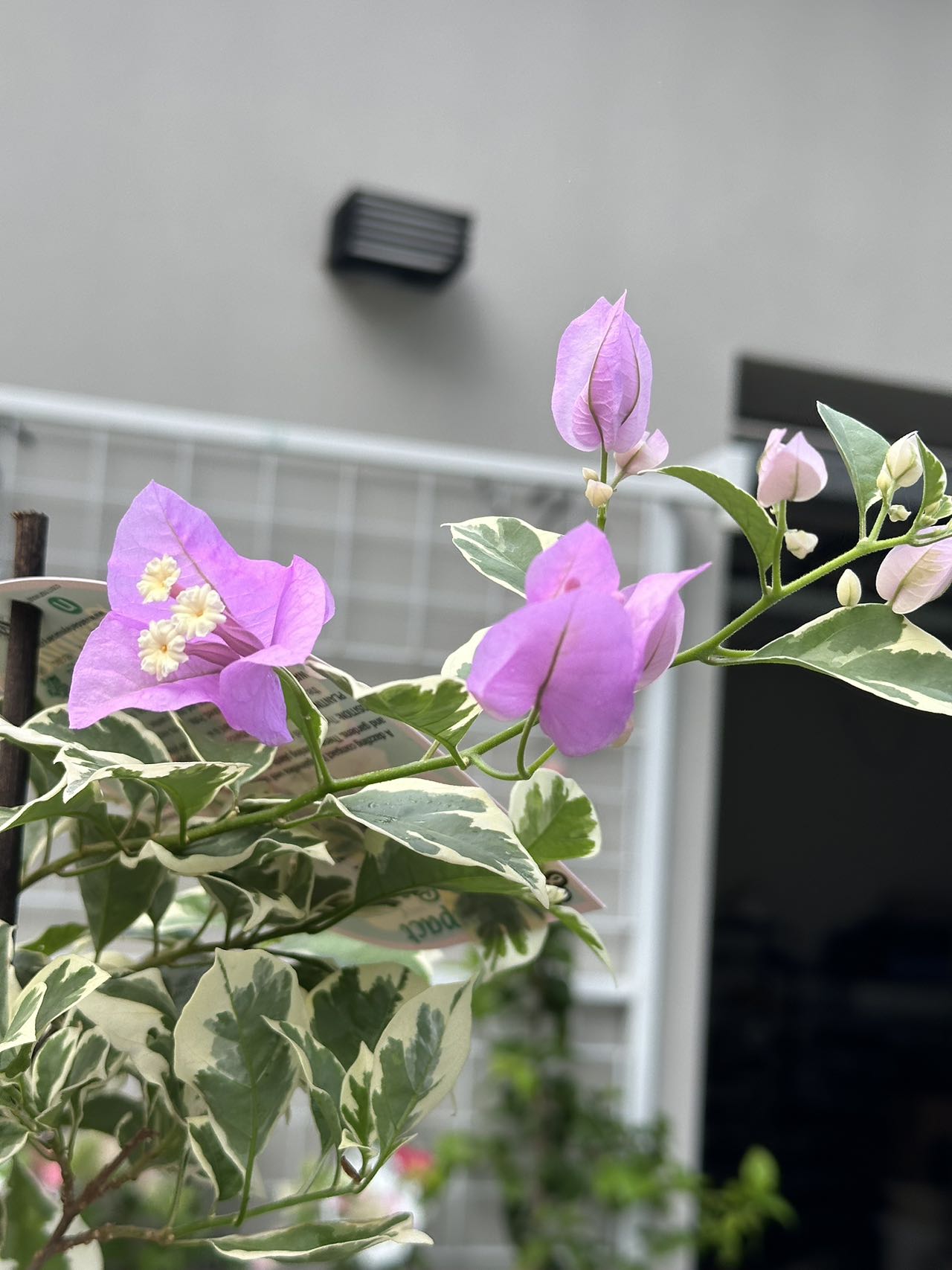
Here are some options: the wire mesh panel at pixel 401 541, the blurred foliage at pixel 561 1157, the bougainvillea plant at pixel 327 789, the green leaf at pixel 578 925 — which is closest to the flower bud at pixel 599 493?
the bougainvillea plant at pixel 327 789

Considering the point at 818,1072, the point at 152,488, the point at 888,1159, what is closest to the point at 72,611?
the point at 152,488

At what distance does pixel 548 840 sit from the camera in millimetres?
280

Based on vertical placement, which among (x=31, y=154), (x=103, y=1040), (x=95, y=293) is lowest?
(x=103, y=1040)

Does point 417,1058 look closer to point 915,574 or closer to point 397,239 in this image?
point 915,574

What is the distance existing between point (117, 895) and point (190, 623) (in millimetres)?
115

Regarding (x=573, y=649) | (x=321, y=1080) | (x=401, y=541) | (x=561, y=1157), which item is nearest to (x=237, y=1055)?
(x=321, y=1080)

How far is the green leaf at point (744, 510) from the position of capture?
229mm

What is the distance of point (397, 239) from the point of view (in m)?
1.43

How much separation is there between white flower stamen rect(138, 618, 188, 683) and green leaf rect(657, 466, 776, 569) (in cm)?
9

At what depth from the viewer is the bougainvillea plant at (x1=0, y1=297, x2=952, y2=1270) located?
22 cm

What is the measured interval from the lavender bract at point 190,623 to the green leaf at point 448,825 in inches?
0.8

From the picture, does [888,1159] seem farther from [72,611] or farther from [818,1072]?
[72,611]

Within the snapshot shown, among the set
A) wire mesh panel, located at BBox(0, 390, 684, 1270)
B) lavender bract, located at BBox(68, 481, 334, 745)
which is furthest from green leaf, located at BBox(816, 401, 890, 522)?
wire mesh panel, located at BBox(0, 390, 684, 1270)

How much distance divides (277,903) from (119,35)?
1.33 metres
